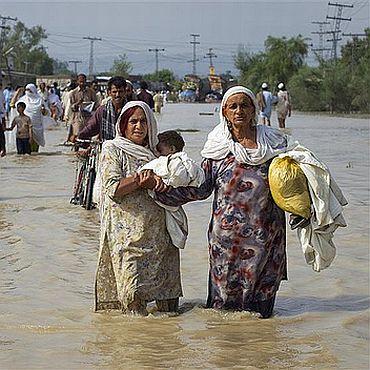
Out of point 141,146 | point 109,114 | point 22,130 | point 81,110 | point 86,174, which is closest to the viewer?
point 141,146

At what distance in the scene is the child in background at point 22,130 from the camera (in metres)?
18.6

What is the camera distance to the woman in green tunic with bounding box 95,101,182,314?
6250 mm

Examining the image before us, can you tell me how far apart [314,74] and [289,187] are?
6276cm

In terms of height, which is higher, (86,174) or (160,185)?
(160,185)

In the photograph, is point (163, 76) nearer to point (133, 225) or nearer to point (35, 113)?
point (35, 113)

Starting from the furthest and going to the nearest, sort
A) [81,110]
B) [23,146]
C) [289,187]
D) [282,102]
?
[282,102]
[23,146]
[81,110]
[289,187]

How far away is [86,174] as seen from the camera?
11.2 metres

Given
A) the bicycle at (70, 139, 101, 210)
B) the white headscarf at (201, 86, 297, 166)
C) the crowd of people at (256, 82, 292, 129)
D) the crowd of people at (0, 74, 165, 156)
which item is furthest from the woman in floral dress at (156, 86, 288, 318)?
the crowd of people at (256, 82, 292, 129)

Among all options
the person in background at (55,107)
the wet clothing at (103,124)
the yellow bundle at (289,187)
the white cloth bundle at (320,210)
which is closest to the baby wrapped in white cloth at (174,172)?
the yellow bundle at (289,187)

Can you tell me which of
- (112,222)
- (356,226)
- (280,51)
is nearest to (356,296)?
(112,222)

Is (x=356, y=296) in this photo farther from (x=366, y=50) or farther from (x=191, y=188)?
(x=366, y=50)

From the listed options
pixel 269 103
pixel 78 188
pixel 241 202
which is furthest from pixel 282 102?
pixel 241 202

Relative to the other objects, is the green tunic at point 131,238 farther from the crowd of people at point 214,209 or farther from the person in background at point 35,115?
the person in background at point 35,115

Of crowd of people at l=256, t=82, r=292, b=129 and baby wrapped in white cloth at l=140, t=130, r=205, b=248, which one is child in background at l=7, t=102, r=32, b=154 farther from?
baby wrapped in white cloth at l=140, t=130, r=205, b=248
